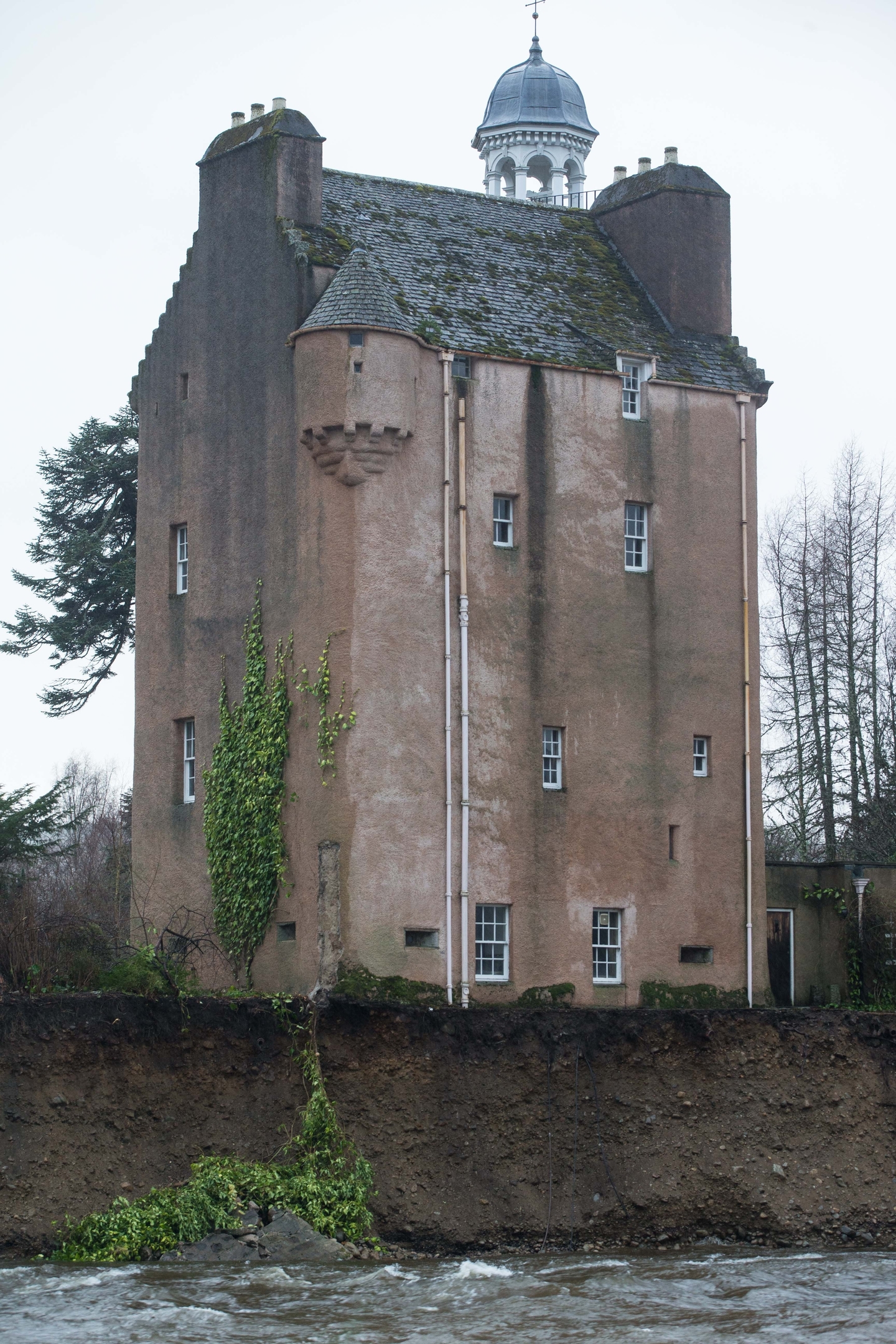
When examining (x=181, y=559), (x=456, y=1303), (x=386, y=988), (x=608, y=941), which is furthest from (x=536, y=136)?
(x=456, y=1303)

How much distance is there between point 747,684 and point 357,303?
1058 centimetres

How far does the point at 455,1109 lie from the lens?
3127cm

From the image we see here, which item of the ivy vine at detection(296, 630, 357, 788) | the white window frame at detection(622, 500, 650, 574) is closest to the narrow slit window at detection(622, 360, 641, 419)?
the white window frame at detection(622, 500, 650, 574)

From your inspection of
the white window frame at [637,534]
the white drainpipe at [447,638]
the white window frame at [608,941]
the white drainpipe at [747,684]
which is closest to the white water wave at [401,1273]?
the white drainpipe at [447,638]

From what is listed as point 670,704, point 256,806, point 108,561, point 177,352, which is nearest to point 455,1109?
point 256,806

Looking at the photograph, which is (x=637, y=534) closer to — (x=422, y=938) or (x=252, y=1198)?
(x=422, y=938)

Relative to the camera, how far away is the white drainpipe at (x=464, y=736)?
35.0 meters

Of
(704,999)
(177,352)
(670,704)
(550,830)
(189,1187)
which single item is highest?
(177,352)

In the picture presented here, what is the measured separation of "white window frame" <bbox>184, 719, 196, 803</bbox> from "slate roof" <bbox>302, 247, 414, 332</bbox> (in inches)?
323

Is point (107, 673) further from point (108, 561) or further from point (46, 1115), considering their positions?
point (46, 1115)

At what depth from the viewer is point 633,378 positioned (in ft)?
129

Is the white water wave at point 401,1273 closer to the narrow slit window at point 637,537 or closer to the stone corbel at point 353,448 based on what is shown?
the stone corbel at point 353,448

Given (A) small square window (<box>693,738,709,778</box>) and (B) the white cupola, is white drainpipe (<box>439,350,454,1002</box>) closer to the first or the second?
(A) small square window (<box>693,738,709,778</box>)

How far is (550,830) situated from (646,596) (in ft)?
16.6
